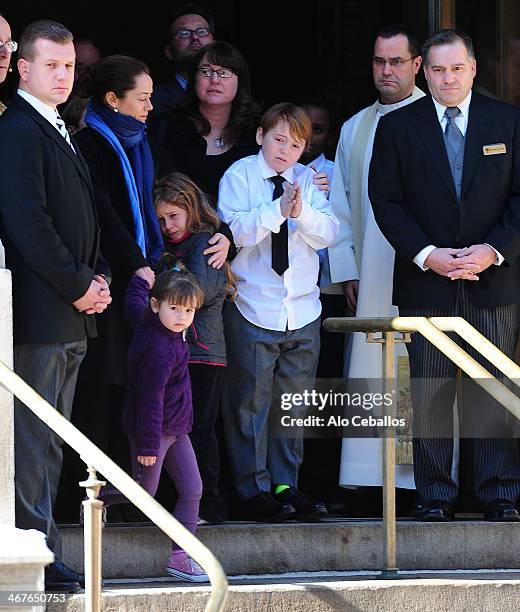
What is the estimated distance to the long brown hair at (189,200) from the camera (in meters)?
5.84

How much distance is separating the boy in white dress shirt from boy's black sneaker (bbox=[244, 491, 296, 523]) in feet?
0.18

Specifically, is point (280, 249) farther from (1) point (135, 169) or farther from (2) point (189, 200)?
(1) point (135, 169)

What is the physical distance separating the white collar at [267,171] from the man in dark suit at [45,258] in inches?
42.3

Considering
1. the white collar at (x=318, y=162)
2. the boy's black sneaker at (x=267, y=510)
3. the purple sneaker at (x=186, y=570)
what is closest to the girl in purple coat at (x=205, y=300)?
the boy's black sneaker at (x=267, y=510)

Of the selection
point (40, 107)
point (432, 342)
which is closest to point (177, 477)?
point (432, 342)

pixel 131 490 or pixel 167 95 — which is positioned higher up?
pixel 167 95

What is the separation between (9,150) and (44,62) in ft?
1.12

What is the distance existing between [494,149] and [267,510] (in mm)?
1655

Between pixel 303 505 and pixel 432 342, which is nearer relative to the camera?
pixel 432 342

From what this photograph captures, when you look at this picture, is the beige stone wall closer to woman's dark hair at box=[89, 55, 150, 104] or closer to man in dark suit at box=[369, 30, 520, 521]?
woman's dark hair at box=[89, 55, 150, 104]

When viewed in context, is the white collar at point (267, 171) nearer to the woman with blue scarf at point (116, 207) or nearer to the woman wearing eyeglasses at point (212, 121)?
the woman wearing eyeglasses at point (212, 121)

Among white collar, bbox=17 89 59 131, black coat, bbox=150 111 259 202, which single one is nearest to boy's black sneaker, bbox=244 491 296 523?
black coat, bbox=150 111 259 202

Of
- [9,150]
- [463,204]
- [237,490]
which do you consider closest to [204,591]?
[237,490]

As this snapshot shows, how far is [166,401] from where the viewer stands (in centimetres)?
538
